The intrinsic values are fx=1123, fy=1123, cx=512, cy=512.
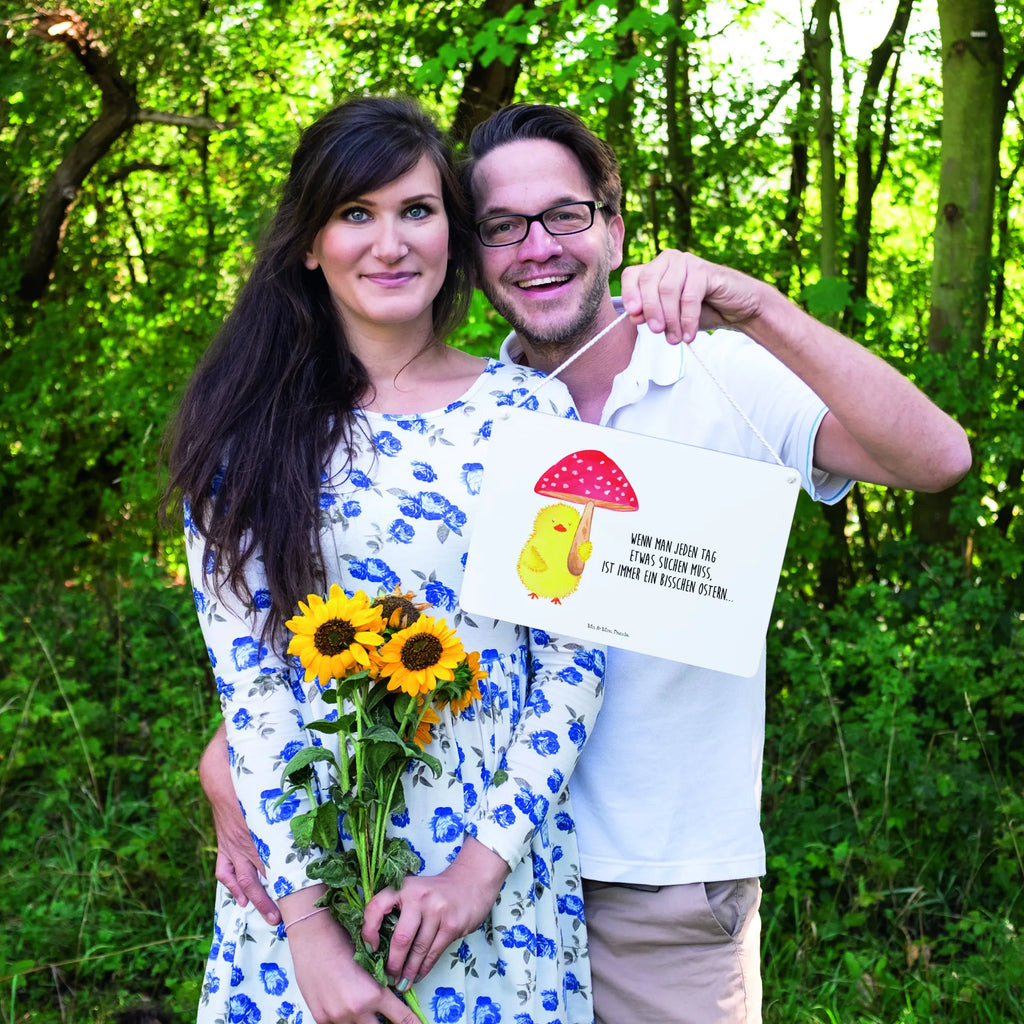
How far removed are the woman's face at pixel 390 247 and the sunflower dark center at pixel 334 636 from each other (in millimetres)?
609

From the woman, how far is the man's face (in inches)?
7.1

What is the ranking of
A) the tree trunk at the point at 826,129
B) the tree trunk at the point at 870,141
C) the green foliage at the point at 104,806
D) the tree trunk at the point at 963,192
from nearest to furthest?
the green foliage at the point at 104,806
the tree trunk at the point at 963,192
the tree trunk at the point at 826,129
the tree trunk at the point at 870,141

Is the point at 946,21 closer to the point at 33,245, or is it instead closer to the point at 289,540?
the point at 289,540

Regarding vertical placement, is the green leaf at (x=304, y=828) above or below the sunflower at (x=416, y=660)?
below

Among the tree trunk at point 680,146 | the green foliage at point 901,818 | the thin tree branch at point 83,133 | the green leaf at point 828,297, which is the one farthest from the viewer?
the thin tree branch at point 83,133

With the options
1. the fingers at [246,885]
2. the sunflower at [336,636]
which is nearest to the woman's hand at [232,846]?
the fingers at [246,885]

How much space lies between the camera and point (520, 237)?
7.29 feet

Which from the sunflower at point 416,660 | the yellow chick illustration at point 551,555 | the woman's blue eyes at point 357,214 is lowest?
the sunflower at point 416,660

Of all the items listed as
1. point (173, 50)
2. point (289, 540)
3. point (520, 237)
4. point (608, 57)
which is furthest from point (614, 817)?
point (173, 50)

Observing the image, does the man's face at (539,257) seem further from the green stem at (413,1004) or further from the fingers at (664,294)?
the green stem at (413,1004)

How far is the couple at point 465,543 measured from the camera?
1.77 m

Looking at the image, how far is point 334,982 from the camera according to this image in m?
1.64

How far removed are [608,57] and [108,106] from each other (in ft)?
14.2

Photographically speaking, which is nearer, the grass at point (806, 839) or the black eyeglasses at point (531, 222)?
the black eyeglasses at point (531, 222)
